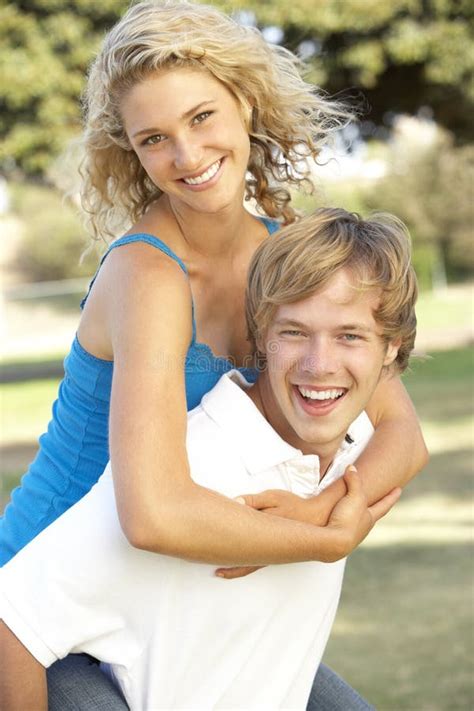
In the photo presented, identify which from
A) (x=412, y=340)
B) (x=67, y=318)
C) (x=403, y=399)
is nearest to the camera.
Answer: (x=412, y=340)

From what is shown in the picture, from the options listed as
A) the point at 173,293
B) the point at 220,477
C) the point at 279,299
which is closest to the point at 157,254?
the point at 173,293

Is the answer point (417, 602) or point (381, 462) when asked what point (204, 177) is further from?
point (417, 602)

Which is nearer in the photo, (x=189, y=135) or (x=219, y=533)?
(x=219, y=533)

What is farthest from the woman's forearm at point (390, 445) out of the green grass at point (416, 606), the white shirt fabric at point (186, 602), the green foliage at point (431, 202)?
the green foliage at point (431, 202)

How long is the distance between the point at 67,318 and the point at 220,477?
27.7m

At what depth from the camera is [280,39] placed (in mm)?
14227

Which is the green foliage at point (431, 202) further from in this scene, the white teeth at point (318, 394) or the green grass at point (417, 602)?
the white teeth at point (318, 394)

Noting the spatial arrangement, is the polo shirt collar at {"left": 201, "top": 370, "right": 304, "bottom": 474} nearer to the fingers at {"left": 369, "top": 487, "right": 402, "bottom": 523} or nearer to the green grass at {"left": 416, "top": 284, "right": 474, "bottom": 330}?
the fingers at {"left": 369, "top": 487, "right": 402, "bottom": 523}

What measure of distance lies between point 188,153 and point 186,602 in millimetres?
999

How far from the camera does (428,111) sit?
1725 centimetres

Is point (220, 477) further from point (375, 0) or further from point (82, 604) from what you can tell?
point (375, 0)

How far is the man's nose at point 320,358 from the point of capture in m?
2.32

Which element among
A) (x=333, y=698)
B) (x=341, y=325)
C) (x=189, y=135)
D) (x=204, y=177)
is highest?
(x=189, y=135)

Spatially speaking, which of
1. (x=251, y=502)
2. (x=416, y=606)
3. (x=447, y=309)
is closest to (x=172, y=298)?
(x=251, y=502)
